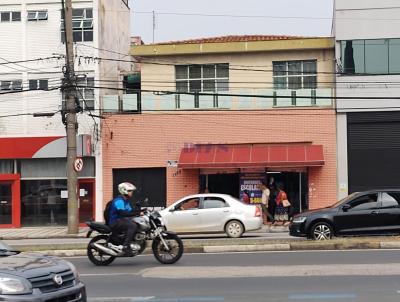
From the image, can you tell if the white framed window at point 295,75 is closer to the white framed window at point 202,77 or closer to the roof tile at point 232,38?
the roof tile at point 232,38

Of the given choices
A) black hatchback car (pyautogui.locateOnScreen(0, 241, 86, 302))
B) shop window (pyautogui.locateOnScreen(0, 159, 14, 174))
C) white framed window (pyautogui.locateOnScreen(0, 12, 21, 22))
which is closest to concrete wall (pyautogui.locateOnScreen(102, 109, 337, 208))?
shop window (pyautogui.locateOnScreen(0, 159, 14, 174))

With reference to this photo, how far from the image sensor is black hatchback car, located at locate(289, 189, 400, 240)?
1694 centimetres

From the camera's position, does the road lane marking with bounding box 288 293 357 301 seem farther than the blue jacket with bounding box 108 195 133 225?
No

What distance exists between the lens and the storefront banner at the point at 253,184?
28938 millimetres

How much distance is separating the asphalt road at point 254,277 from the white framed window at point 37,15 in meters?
20.0

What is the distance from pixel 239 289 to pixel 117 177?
20831mm

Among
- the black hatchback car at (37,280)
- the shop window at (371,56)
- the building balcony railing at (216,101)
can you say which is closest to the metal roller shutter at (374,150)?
the building balcony railing at (216,101)

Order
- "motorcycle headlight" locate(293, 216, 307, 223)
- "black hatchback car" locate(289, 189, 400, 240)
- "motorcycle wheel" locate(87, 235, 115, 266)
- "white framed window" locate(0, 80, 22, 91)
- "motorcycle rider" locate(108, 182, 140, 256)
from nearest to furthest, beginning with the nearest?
"motorcycle rider" locate(108, 182, 140, 256), "motorcycle wheel" locate(87, 235, 115, 266), "black hatchback car" locate(289, 189, 400, 240), "motorcycle headlight" locate(293, 216, 307, 223), "white framed window" locate(0, 80, 22, 91)

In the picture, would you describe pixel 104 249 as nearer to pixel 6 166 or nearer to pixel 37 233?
pixel 37 233

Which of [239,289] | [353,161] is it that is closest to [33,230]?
[353,161]

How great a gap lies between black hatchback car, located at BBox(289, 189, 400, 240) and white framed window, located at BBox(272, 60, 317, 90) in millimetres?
13368

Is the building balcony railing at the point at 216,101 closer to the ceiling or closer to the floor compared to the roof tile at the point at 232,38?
closer to the floor

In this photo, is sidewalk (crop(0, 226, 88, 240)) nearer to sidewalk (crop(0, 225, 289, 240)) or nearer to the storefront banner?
sidewalk (crop(0, 225, 289, 240))

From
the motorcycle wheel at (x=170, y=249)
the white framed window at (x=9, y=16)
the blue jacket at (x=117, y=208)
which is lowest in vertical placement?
the motorcycle wheel at (x=170, y=249)
